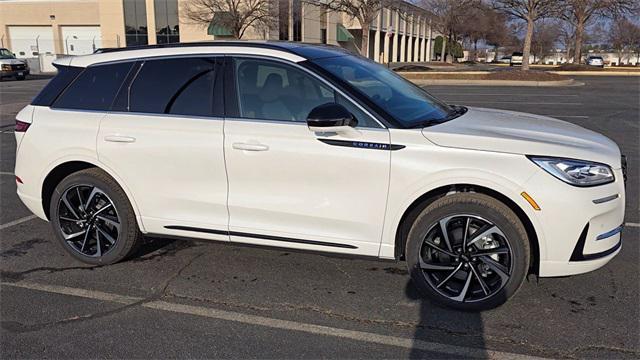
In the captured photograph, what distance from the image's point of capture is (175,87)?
427 cm

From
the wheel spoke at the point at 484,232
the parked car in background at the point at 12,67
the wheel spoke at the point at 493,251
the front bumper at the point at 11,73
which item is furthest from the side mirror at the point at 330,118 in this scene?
the front bumper at the point at 11,73

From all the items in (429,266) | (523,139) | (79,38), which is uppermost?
(79,38)

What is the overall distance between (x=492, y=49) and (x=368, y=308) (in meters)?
108

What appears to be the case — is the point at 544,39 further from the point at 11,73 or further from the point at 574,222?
the point at 574,222

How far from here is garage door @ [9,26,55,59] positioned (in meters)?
53.9

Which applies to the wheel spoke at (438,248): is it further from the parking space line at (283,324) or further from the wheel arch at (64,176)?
the wheel arch at (64,176)

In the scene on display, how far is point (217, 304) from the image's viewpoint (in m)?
3.84

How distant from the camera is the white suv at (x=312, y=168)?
3.44m

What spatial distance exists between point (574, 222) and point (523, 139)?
62 cm

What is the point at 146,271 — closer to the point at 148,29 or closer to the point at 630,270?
the point at 630,270

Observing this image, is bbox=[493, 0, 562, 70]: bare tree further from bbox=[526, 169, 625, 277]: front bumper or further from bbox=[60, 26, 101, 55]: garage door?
bbox=[60, 26, 101, 55]: garage door

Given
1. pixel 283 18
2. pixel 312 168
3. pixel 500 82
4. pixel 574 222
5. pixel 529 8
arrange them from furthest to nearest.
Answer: pixel 283 18 < pixel 529 8 < pixel 500 82 < pixel 312 168 < pixel 574 222

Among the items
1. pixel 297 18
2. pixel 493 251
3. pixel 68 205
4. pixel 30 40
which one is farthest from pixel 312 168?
pixel 30 40

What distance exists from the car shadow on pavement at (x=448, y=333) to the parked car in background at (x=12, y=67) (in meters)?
36.4
